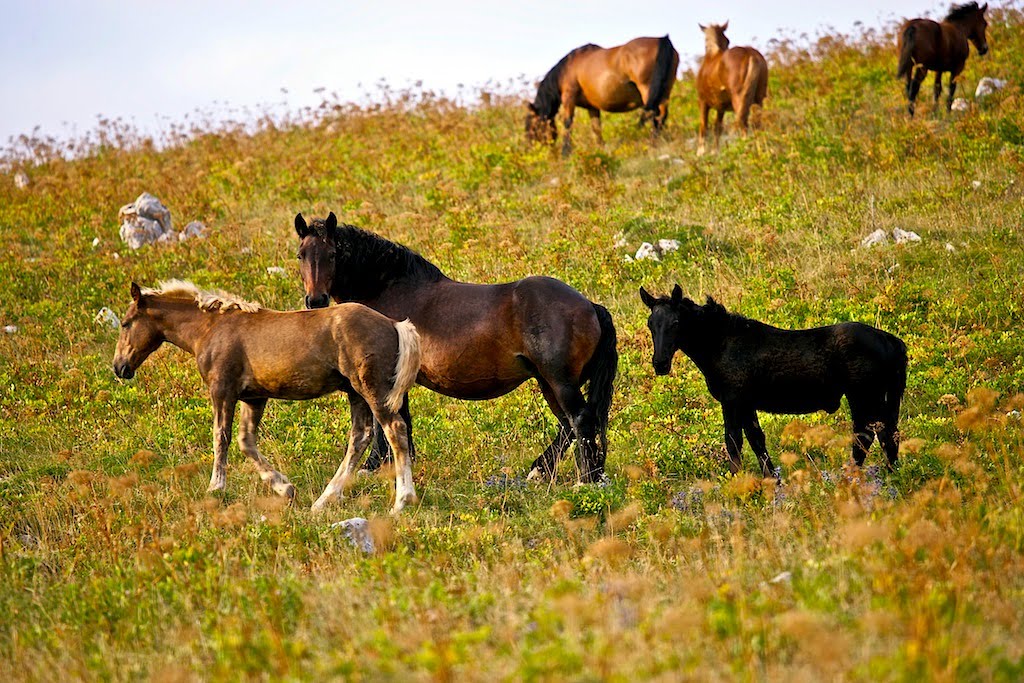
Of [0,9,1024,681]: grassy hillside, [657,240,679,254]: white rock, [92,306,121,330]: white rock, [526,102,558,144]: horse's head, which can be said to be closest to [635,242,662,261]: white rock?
[657,240,679,254]: white rock

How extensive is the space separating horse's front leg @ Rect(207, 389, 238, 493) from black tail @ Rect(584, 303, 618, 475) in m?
3.08

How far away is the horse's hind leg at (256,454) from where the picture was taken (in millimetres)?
8289

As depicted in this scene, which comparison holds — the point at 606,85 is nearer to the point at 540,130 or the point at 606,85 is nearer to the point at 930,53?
the point at 540,130

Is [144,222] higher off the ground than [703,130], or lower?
lower

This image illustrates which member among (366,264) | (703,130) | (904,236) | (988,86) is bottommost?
(904,236)

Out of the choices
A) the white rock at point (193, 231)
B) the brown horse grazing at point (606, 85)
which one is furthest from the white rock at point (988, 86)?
the white rock at point (193, 231)

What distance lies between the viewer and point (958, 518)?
609 centimetres

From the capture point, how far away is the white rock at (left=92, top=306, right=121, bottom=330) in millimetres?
14297

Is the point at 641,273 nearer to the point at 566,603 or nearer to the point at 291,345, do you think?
the point at 291,345

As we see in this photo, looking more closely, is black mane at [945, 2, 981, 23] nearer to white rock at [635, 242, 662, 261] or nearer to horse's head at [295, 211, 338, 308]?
white rock at [635, 242, 662, 261]

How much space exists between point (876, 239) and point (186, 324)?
9.02 m

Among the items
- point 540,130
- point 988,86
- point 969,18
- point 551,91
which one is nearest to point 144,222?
point 540,130

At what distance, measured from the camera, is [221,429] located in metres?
8.33

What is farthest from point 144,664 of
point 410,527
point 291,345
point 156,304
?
point 156,304
